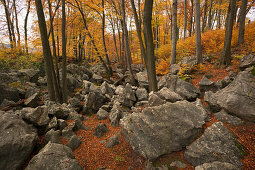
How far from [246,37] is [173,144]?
12035 millimetres

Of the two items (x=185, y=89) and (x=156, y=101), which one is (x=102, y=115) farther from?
(x=185, y=89)

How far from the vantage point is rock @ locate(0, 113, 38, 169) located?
8.58ft

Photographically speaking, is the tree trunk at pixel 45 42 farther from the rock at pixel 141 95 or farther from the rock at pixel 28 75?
the rock at pixel 28 75

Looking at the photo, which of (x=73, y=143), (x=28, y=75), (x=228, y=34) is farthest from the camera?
(x=28, y=75)

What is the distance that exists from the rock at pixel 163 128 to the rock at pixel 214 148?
24 centimetres

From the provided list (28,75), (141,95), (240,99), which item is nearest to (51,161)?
(240,99)

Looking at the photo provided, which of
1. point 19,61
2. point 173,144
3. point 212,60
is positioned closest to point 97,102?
point 173,144

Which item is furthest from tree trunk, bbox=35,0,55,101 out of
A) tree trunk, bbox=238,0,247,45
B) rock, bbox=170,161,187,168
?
tree trunk, bbox=238,0,247,45

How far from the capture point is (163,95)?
16.1 ft

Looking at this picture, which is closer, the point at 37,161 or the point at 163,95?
the point at 37,161

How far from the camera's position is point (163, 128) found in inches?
131

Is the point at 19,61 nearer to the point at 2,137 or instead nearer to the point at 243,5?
the point at 2,137

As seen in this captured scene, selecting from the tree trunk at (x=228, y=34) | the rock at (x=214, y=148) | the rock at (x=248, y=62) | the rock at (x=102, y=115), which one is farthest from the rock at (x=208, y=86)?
the rock at (x=102, y=115)

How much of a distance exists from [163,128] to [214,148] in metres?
1.16
